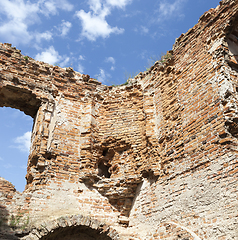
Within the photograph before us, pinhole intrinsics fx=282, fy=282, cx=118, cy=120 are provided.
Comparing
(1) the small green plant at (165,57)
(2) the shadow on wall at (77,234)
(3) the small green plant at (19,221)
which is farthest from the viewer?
(1) the small green plant at (165,57)

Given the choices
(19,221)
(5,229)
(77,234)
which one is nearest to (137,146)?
(77,234)

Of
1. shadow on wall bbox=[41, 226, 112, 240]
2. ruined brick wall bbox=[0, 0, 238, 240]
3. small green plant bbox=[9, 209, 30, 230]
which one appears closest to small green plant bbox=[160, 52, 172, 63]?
ruined brick wall bbox=[0, 0, 238, 240]

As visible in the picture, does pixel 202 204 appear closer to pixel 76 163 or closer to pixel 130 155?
pixel 130 155

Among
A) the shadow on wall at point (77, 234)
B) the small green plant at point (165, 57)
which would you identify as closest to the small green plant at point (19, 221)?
the shadow on wall at point (77, 234)

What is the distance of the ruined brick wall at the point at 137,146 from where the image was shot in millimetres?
4824

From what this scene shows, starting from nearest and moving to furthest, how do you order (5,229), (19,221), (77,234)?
(5,229) → (19,221) → (77,234)

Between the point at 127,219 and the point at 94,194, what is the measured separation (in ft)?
2.96

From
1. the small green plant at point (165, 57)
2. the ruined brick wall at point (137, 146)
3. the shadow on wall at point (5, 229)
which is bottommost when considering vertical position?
the shadow on wall at point (5, 229)

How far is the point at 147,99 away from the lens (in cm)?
723

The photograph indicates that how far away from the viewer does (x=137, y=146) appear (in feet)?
22.3

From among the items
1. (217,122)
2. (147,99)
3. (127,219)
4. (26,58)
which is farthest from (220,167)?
(26,58)

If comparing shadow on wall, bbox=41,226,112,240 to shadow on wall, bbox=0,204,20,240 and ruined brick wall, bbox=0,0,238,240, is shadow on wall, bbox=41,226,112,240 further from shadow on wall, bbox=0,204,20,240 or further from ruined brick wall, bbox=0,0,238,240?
shadow on wall, bbox=0,204,20,240

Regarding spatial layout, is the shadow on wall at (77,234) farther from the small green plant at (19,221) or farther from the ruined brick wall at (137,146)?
the small green plant at (19,221)

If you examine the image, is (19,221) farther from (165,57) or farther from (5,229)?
(165,57)
